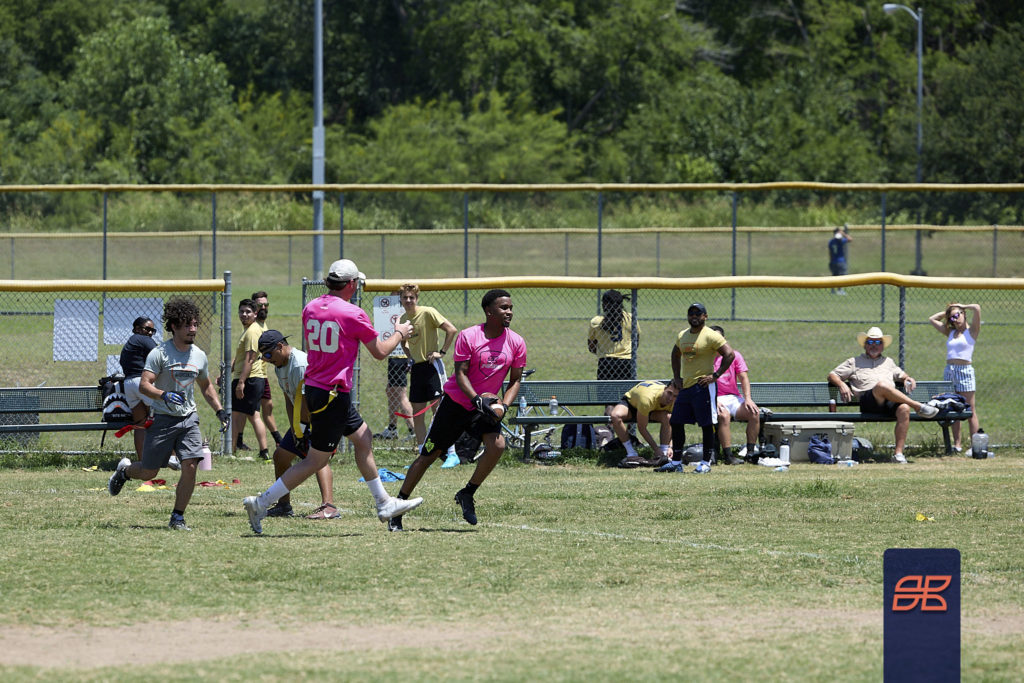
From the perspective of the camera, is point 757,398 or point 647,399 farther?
point 757,398

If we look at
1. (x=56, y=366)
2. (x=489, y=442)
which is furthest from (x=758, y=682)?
(x=56, y=366)

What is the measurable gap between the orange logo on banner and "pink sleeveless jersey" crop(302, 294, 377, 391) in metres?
3.87

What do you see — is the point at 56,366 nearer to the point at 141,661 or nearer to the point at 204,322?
the point at 204,322

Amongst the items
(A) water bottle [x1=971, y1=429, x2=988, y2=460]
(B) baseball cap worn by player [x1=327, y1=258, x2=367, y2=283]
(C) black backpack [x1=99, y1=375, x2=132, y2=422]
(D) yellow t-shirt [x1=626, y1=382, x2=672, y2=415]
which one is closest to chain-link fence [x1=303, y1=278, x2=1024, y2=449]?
(D) yellow t-shirt [x1=626, y1=382, x2=672, y2=415]

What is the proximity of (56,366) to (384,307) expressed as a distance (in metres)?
4.53

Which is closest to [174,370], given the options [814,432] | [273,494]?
[273,494]

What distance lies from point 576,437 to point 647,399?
1083 mm

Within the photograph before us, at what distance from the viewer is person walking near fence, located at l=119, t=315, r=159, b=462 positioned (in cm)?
1202

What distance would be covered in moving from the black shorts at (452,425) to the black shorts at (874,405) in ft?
20.0

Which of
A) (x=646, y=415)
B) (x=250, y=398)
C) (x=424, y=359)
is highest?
(x=424, y=359)

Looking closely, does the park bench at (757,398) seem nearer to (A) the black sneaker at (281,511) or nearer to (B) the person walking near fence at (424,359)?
(B) the person walking near fence at (424,359)

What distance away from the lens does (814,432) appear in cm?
1417

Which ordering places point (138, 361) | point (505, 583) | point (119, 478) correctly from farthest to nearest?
point (138, 361) < point (119, 478) < point (505, 583)

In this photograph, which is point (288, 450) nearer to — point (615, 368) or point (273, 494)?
point (273, 494)
